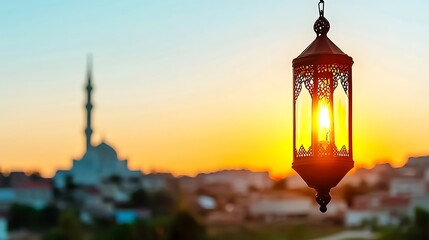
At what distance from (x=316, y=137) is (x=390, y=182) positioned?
129 ft

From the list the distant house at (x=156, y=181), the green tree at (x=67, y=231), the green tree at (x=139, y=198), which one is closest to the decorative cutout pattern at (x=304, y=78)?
the green tree at (x=67, y=231)

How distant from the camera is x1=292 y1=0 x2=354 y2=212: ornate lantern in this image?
1.70 meters

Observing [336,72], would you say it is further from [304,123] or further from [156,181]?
[156,181]

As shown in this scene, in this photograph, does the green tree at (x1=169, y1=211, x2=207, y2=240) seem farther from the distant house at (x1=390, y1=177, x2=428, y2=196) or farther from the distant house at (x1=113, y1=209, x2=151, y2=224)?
the distant house at (x1=390, y1=177, x2=428, y2=196)

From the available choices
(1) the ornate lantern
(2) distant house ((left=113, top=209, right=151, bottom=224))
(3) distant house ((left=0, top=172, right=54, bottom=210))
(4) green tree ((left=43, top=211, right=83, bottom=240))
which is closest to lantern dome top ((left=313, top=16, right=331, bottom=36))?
(1) the ornate lantern

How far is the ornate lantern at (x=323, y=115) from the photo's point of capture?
170 cm

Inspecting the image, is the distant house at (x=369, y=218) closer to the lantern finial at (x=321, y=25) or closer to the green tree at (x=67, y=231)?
the green tree at (x=67, y=231)

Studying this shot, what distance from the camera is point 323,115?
5.61 feet

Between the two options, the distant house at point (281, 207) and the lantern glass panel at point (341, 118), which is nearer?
the lantern glass panel at point (341, 118)

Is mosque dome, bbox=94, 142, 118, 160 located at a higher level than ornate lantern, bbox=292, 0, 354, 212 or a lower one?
higher

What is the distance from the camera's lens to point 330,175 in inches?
67.9

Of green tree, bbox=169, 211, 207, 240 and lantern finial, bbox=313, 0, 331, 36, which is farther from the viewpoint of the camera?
green tree, bbox=169, 211, 207, 240

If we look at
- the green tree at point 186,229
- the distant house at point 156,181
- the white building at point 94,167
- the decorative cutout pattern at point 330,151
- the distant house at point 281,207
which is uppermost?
the white building at point 94,167

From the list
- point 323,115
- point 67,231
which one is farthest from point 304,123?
point 67,231
